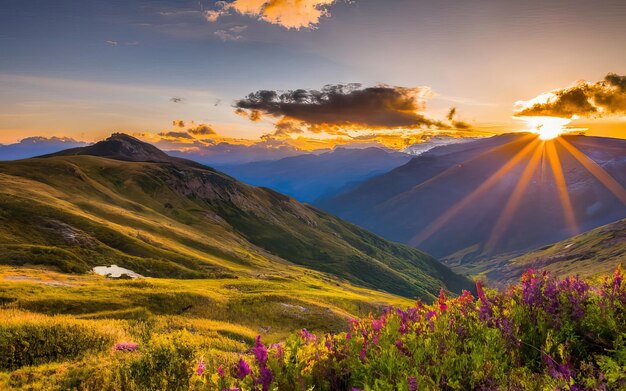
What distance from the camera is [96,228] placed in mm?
89562

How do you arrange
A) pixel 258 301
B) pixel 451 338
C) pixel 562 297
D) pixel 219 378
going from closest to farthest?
1. pixel 219 378
2. pixel 451 338
3. pixel 562 297
4. pixel 258 301

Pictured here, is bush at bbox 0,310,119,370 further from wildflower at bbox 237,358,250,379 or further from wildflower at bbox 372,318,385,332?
wildflower at bbox 372,318,385,332

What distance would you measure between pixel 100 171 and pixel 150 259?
13060 centimetres

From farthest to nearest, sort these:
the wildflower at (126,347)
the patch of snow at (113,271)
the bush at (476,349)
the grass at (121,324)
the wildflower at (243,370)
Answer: the patch of snow at (113,271), the wildflower at (126,347), the grass at (121,324), the wildflower at (243,370), the bush at (476,349)

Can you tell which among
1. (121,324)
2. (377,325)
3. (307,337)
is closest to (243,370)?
(307,337)

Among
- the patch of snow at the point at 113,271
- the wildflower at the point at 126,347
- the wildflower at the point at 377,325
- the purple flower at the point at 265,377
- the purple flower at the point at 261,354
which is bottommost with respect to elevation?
the patch of snow at the point at 113,271

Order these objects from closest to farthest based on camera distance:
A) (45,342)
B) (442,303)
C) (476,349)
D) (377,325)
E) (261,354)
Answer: (261,354)
(476,349)
(377,325)
(442,303)
(45,342)

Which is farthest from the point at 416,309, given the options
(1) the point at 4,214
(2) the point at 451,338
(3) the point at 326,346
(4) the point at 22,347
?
(1) the point at 4,214

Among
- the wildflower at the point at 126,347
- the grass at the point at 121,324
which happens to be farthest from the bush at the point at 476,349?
the wildflower at the point at 126,347

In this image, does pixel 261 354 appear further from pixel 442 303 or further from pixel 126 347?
pixel 126 347

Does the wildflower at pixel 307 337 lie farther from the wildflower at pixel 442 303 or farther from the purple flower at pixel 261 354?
the wildflower at pixel 442 303

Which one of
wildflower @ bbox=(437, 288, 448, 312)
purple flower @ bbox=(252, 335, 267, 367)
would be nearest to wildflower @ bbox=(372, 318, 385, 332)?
wildflower @ bbox=(437, 288, 448, 312)

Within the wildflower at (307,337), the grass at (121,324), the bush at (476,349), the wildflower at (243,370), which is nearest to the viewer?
the bush at (476,349)

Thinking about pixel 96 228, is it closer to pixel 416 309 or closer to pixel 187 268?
pixel 187 268
